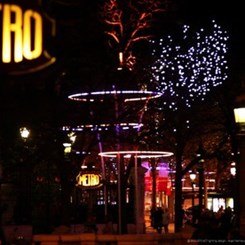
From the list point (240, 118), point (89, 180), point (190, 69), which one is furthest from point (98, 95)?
point (190, 69)

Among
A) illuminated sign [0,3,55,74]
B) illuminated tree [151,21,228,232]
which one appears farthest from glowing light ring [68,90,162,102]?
illuminated sign [0,3,55,74]

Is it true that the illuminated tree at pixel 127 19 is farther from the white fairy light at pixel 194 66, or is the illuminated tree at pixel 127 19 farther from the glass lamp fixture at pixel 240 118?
the white fairy light at pixel 194 66

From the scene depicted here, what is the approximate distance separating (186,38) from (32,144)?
12737mm

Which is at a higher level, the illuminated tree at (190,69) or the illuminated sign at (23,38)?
the illuminated tree at (190,69)

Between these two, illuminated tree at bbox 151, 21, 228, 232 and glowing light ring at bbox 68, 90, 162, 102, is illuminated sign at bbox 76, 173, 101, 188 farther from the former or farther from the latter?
glowing light ring at bbox 68, 90, 162, 102

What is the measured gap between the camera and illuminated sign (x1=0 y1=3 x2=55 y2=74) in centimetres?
822

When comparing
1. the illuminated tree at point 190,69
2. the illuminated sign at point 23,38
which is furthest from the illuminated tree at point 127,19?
the illuminated sign at point 23,38

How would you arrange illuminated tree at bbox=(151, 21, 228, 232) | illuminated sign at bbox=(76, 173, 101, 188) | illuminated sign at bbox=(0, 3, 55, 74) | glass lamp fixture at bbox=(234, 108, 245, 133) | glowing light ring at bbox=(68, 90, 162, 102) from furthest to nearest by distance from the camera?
1. illuminated tree at bbox=(151, 21, 228, 232)
2. illuminated sign at bbox=(76, 173, 101, 188)
3. glowing light ring at bbox=(68, 90, 162, 102)
4. glass lamp fixture at bbox=(234, 108, 245, 133)
5. illuminated sign at bbox=(0, 3, 55, 74)

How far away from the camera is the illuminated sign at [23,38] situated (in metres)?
8.22

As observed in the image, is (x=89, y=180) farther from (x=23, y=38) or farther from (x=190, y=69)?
(x=23, y=38)

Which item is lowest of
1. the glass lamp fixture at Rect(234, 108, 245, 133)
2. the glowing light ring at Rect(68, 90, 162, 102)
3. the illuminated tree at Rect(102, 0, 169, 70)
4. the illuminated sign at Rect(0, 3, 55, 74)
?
the illuminated sign at Rect(0, 3, 55, 74)

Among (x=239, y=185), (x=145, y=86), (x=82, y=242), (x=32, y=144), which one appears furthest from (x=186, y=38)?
(x=82, y=242)

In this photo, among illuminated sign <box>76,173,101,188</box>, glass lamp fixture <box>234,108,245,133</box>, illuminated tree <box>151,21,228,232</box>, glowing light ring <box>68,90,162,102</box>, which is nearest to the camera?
glass lamp fixture <box>234,108,245,133</box>

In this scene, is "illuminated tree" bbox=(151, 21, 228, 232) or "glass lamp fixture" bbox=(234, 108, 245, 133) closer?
"glass lamp fixture" bbox=(234, 108, 245, 133)
